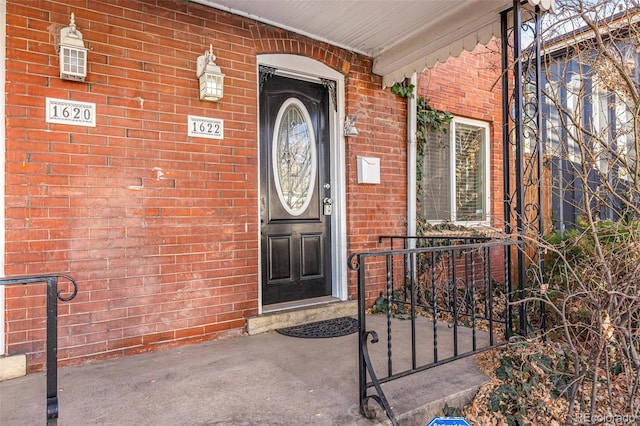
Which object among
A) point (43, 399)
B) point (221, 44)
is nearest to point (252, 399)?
point (43, 399)

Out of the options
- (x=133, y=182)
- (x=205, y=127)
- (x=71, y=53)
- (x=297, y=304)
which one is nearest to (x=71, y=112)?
(x=71, y=53)

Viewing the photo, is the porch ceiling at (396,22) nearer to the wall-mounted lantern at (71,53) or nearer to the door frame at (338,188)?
the door frame at (338,188)

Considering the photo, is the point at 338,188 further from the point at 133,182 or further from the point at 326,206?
the point at 133,182

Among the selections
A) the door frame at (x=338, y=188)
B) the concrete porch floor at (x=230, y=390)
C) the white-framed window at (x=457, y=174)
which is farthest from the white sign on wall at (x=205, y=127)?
the white-framed window at (x=457, y=174)

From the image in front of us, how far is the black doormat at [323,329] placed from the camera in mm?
3383

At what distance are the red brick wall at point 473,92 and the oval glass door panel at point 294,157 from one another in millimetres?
1696

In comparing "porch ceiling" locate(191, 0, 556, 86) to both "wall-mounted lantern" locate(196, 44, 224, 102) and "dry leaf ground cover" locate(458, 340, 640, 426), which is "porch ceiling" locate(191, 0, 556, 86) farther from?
"dry leaf ground cover" locate(458, 340, 640, 426)

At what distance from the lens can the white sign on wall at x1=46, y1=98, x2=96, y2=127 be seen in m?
2.71

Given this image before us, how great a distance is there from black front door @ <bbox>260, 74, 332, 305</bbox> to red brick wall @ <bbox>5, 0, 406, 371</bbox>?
275 millimetres

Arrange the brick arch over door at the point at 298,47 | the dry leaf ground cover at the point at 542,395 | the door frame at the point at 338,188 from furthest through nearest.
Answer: the door frame at the point at 338,188, the brick arch over door at the point at 298,47, the dry leaf ground cover at the point at 542,395

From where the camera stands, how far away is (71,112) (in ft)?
9.09

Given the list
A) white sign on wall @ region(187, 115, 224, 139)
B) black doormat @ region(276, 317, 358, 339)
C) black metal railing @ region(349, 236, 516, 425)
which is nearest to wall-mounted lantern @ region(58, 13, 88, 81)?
white sign on wall @ region(187, 115, 224, 139)

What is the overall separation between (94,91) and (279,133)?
1.57 meters

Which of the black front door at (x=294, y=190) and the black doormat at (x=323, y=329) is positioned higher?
the black front door at (x=294, y=190)
